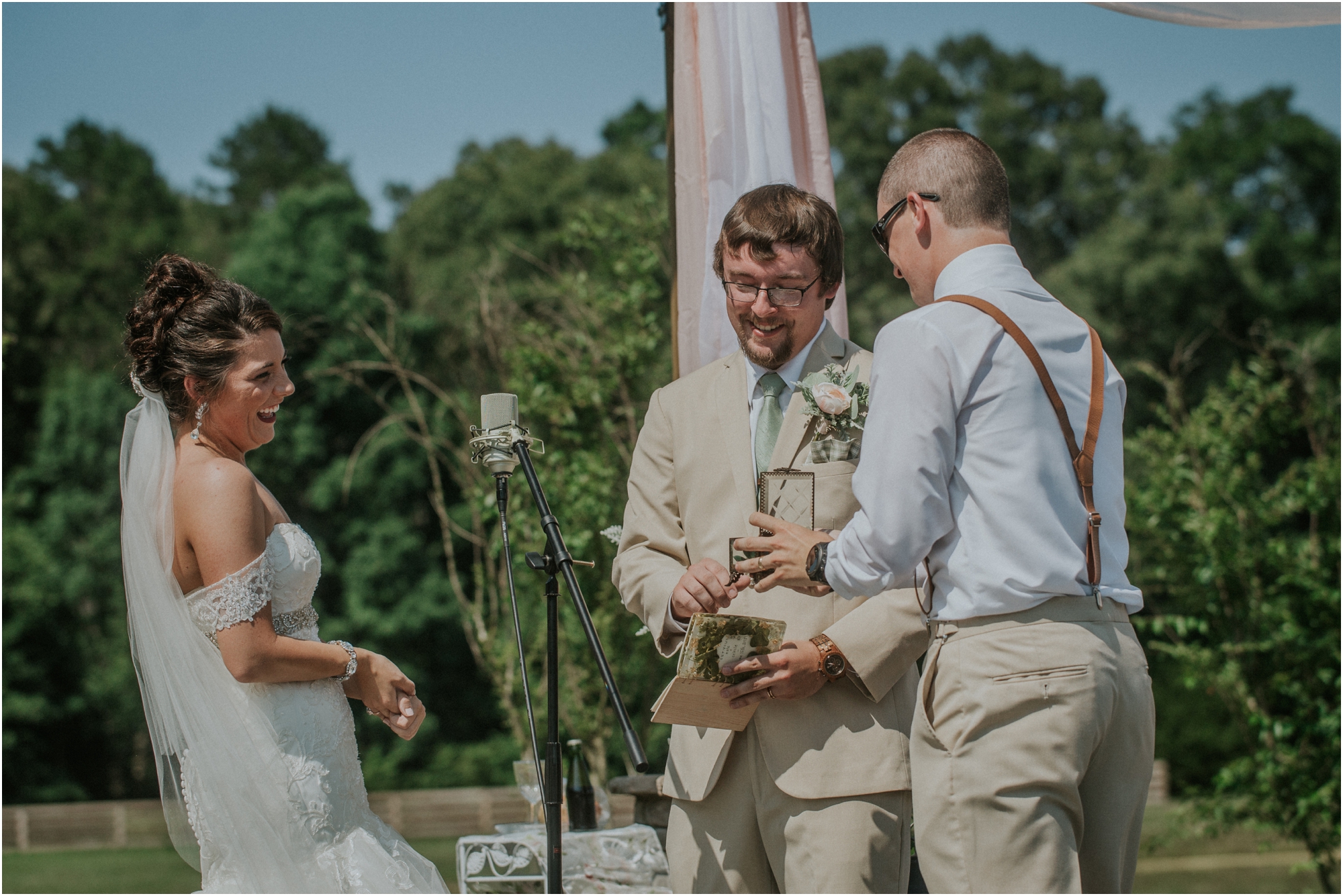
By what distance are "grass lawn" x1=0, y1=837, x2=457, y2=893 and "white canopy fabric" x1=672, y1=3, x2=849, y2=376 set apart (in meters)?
5.72

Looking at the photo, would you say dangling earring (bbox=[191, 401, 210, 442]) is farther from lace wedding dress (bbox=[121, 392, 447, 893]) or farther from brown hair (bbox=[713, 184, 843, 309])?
brown hair (bbox=[713, 184, 843, 309])

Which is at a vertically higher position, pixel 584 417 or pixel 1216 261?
pixel 1216 261

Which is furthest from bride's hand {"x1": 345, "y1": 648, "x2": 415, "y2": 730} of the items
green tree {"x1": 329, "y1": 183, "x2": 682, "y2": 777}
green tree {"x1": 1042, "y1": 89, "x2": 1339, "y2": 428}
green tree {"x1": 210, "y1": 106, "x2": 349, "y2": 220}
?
green tree {"x1": 210, "y1": 106, "x2": 349, "y2": 220}

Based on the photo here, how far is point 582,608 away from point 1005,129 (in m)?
24.6

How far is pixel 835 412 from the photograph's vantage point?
2.67 meters

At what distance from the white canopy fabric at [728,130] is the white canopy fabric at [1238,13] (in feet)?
3.60

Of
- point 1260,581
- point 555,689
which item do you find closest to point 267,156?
point 1260,581

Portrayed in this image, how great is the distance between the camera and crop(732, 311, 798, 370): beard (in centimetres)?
289

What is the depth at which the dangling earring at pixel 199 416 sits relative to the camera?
2.85 meters

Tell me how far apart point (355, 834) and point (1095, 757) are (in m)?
1.74

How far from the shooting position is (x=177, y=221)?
27.8 m

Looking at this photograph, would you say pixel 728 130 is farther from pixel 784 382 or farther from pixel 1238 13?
pixel 1238 13

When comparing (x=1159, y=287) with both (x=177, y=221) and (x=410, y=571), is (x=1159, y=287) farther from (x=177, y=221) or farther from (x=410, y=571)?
(x=177, y=221)

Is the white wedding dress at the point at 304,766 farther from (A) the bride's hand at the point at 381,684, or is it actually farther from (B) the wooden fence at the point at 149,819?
(B) the wooden fence at the point at 149,819
